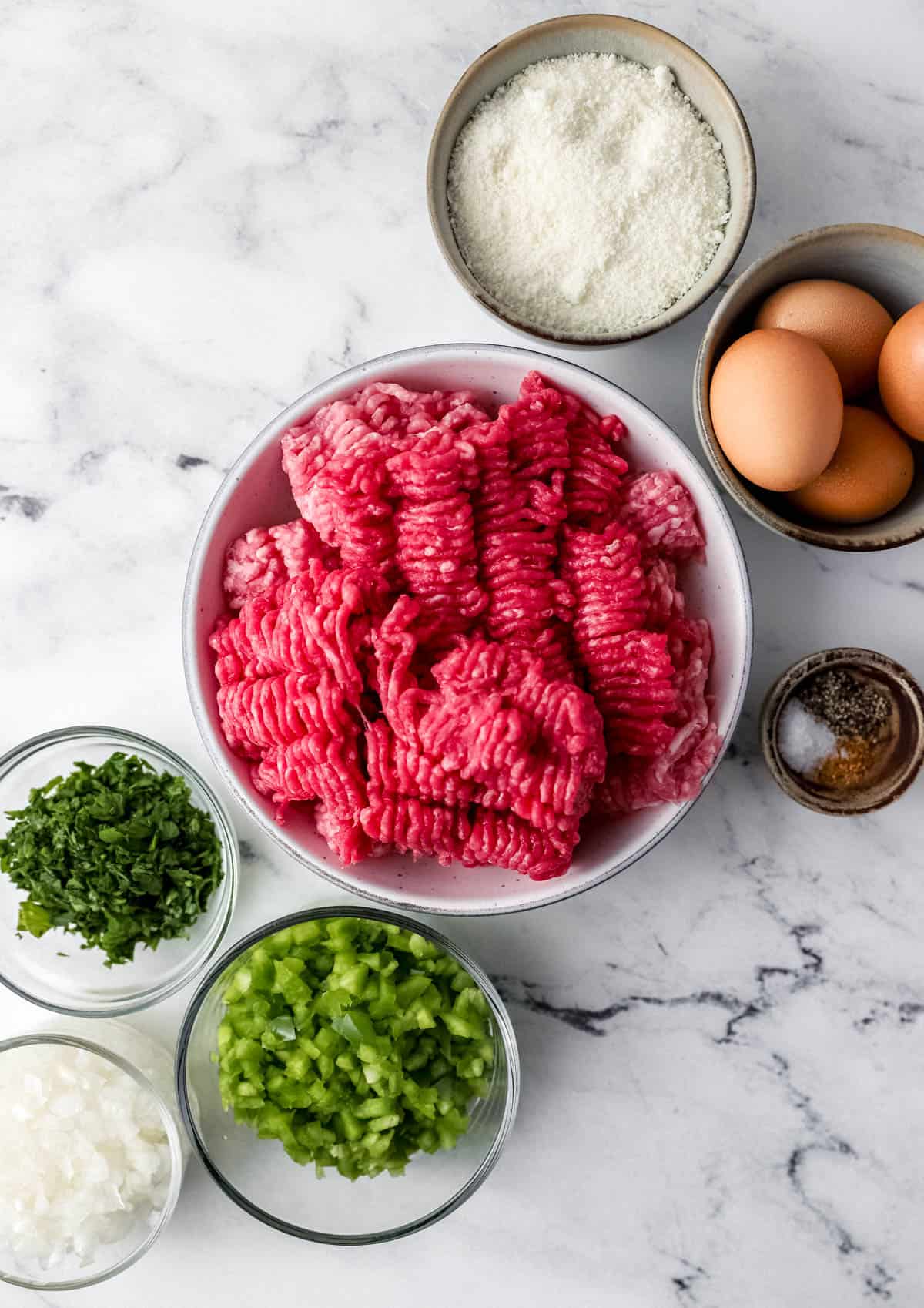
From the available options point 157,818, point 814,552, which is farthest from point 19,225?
point 814,552

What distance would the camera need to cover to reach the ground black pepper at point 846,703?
200 cm

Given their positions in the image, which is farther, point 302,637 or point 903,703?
point 903,703

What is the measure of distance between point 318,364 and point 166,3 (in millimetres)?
760

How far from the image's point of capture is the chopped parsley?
1914 mm

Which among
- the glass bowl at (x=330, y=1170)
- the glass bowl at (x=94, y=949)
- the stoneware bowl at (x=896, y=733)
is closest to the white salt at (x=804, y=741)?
the stoneware bowl at (x=896, y=733)

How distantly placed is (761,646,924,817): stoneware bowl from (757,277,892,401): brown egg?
1.66 ft

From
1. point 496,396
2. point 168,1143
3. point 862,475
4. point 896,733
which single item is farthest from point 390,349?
point 168,1143

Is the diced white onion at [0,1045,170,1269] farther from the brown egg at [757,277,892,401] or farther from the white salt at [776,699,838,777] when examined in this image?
the brown egg at [757,277,892,401]

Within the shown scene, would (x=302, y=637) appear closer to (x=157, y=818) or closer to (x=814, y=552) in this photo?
(x=157, y=818)

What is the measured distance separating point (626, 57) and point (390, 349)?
0.65m

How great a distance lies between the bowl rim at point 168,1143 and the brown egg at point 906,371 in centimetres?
172

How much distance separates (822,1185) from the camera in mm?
2156

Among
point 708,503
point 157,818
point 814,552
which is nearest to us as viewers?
point 708,503

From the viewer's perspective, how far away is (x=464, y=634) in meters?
1.76
